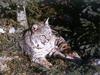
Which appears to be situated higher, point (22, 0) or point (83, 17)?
point (22, 0)

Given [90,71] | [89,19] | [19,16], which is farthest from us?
[19,16]

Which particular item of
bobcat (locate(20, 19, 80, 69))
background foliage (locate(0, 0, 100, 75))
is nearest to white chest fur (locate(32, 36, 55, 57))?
bobcat (locate(20, 19, 80, 69))

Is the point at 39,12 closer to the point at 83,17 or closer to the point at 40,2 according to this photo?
the point at 40,2

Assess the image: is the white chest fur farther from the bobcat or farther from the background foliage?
the background foliage

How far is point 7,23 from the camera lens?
12.6ft

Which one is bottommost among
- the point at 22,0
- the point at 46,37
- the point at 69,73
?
the point at 69,73

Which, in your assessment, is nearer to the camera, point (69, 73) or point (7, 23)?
point (69, 73)

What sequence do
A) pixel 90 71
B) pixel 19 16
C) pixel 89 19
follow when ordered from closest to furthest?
pixel 90 71
pixel 89 19
pixel 19 16

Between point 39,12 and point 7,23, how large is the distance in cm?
35

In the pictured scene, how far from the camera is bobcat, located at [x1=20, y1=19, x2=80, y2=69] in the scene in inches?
131

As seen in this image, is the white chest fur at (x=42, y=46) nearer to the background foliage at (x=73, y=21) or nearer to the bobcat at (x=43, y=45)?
the bobcat at (x=43, y=45)

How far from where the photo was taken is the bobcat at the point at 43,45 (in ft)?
11.0

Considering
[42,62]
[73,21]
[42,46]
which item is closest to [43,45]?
[42,46]

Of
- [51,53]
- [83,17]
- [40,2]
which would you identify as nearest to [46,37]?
[51,53]
